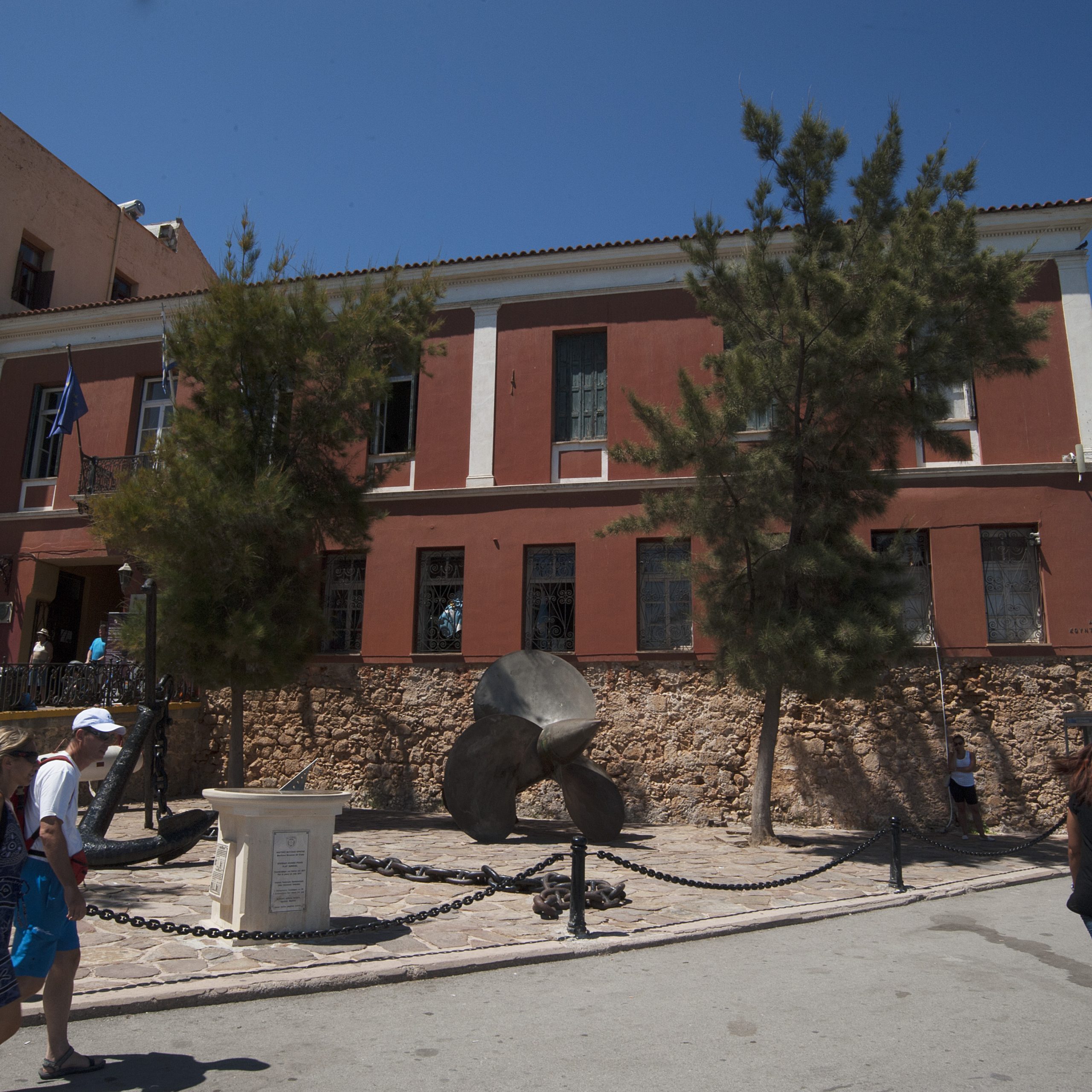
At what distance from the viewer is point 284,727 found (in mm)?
14117

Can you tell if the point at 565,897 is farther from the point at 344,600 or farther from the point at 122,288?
→ the point at 122,288

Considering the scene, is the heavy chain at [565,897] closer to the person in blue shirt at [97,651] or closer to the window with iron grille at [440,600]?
the window with iron grille at [440,600]

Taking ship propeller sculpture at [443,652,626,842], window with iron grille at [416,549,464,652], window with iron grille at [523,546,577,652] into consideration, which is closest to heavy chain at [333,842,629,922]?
ship propeller sculpture at [443,652,626,842]

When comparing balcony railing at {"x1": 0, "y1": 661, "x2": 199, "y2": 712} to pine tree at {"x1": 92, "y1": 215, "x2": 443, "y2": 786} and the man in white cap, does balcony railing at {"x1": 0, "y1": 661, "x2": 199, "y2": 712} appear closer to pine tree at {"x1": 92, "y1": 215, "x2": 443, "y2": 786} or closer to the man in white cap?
pine tree at {"x1": 92, "y1": 215, "x2": 443, "y2": 786}

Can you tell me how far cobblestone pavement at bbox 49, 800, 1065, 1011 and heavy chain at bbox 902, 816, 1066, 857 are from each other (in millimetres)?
106

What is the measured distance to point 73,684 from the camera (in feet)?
42.4

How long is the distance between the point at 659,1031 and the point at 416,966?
1.59 metres

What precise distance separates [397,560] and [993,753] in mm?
8595

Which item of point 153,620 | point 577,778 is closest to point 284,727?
point 153,620

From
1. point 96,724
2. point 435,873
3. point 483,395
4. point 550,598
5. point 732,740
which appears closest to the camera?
point 96,724

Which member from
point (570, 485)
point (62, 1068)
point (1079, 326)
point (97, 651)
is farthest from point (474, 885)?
point (1079, 326)

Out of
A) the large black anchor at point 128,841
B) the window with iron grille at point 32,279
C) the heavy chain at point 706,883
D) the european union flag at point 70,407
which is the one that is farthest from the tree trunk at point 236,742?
the window with iron grille at point 32,279

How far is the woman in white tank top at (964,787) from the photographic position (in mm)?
11148

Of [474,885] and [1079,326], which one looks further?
[1079,326]
